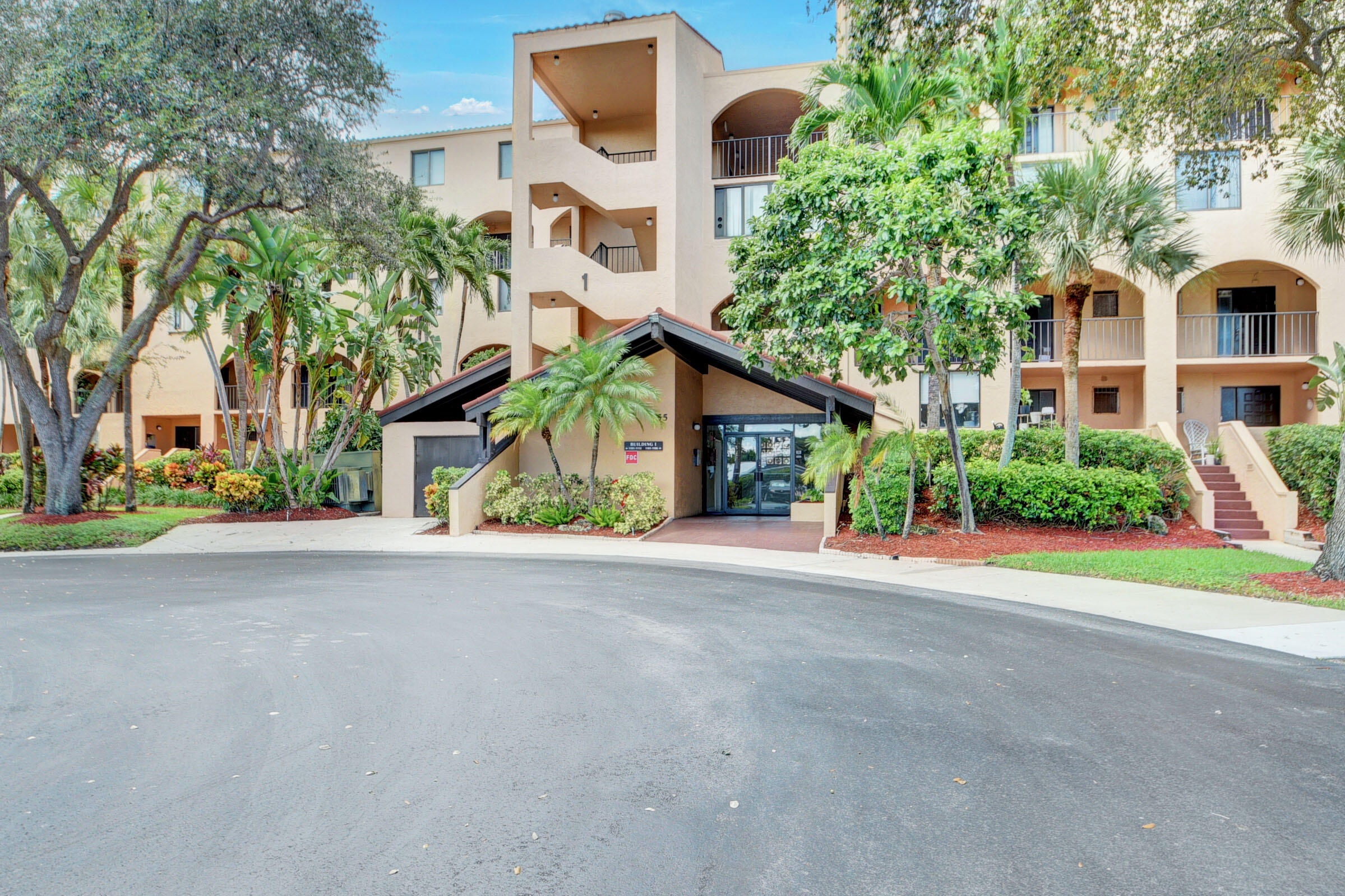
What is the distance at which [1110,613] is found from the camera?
8859 millimetres

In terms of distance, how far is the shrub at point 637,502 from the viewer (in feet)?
57.2

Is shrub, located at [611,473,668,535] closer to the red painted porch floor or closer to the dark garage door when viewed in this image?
the red painted porch floor

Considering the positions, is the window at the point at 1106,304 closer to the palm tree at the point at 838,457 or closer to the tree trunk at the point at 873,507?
the palm tree at the point at 838,457

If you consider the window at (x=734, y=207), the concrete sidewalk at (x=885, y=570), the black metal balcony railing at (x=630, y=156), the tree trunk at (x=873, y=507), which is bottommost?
the concrete sidewalk at (x=885, y=570)

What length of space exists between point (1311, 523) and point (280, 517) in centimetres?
2353

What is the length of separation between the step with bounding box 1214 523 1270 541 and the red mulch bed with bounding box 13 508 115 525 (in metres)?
24.1

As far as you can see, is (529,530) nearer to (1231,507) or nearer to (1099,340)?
(1231,507)

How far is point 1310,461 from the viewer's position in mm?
16703

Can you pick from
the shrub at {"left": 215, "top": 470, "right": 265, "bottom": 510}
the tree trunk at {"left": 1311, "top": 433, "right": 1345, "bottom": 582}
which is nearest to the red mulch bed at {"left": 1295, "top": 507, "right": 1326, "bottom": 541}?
the tree trunk at {"left": 1311, "top": 433, "right": 1345, "bottom": 582}

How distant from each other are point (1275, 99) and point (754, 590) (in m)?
11.2

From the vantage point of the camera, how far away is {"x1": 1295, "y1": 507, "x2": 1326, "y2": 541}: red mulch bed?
15.1 metres

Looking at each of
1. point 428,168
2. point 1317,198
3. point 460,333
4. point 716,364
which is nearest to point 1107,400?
point 1317,198

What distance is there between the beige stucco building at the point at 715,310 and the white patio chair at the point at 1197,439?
0.55 meters

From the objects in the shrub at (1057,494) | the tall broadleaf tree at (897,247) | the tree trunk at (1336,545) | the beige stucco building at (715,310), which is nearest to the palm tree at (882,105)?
the tall broadleaf tree at (897,247)
